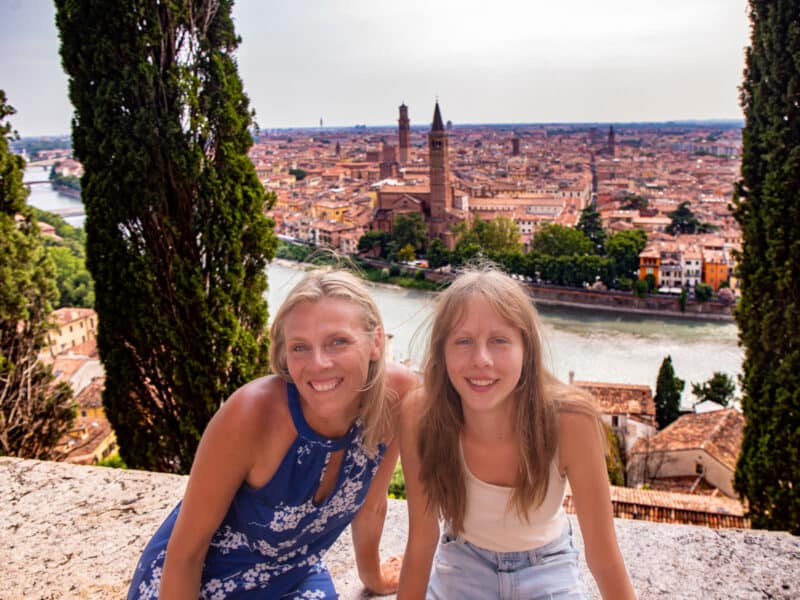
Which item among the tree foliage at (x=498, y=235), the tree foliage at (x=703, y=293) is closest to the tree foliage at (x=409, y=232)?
the tree foliage at (x=498, y=235)

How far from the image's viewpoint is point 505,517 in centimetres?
83

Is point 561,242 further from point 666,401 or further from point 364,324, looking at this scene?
point 364,324

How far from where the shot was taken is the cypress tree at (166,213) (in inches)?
90.7

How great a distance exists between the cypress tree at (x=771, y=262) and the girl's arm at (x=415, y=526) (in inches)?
72.7

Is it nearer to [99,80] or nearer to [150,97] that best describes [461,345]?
[150,97]

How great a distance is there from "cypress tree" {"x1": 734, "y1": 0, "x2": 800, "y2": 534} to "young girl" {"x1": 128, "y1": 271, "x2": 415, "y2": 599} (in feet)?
6.29

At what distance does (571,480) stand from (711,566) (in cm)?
47

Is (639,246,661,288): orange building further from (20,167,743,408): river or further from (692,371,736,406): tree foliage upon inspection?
(692,371,736,406): tree foliage

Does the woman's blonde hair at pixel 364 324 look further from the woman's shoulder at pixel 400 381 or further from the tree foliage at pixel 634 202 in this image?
the tree foliage at pixel 634 202

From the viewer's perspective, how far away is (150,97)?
2.33 m

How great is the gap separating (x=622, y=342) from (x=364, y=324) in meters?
13.2

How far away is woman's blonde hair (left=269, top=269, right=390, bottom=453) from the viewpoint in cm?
77

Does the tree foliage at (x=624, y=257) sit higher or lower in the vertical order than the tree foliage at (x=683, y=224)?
lower

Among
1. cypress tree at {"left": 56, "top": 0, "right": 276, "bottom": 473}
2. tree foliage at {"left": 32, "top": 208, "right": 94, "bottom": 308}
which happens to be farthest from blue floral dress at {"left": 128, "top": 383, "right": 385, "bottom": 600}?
tree foliage at {"left": 32, "top": 208, "right": 94, "bottom": 308}
